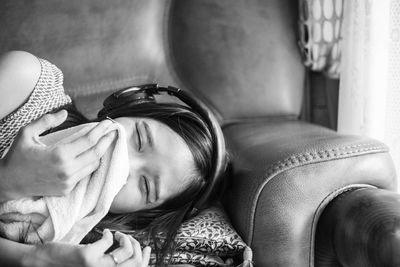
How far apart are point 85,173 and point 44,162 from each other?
8cm

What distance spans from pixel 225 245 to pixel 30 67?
0.54m

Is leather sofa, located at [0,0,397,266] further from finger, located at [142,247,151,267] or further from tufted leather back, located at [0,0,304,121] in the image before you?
finger, located at [142,247,151,267]

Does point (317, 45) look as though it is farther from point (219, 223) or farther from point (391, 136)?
point (219, 223)

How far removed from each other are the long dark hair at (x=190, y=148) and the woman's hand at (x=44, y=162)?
21 centimetres

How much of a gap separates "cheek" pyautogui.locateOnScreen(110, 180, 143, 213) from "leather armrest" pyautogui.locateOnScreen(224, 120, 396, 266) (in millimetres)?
203

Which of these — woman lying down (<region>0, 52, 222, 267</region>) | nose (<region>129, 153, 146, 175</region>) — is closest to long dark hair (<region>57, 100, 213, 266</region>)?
woman lying down (<region>0, 52, 222, 267</region>)

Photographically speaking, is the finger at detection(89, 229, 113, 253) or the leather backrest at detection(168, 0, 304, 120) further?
the leather backrest at detection(168, 0, 304, 120)

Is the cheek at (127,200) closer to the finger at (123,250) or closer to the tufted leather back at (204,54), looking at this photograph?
the finger at (123,250)

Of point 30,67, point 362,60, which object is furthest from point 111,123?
point 362,60

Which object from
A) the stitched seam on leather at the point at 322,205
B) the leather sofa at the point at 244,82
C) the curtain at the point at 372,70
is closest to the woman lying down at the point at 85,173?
the leather sofa at the point at 244,82

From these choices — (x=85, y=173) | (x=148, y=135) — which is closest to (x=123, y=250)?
(x=85, y=173)

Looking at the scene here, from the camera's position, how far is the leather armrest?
86 centimetres

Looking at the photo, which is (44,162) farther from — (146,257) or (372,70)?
(372,70)

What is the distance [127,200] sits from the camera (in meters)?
0.97
